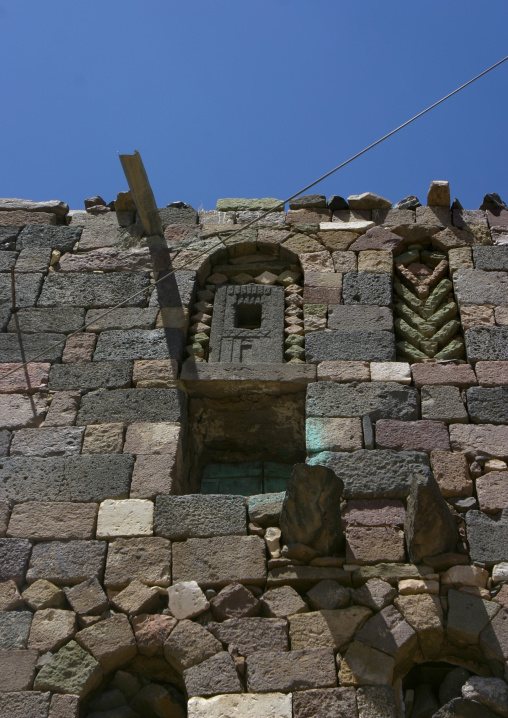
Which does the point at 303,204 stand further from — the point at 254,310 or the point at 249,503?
the point at 249,503

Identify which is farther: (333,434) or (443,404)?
(443,404)

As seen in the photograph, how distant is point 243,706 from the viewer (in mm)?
4863

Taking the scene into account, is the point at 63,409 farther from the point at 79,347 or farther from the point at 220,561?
the point at 220,561

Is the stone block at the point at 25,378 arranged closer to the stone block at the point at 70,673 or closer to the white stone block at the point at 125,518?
the white stone block at the point at 125,518

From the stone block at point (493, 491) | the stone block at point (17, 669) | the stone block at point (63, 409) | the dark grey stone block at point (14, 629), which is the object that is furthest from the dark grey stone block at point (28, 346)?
the stone block at point (493, 491)

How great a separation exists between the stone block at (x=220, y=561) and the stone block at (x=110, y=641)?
1.34 feet

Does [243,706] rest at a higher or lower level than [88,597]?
lower

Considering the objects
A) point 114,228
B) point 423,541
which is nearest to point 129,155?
point 114,228

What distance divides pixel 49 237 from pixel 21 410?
2.03 m

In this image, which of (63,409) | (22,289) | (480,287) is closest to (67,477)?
(63,409)

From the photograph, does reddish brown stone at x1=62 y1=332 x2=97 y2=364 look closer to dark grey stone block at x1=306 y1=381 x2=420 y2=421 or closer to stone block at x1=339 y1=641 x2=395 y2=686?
dark grey stone block at x1=306 y1=381 x2=420 y2=421

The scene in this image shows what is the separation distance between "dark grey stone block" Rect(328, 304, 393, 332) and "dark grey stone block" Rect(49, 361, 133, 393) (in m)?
1.53

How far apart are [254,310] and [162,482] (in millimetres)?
1946

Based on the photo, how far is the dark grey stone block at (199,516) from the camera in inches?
226
